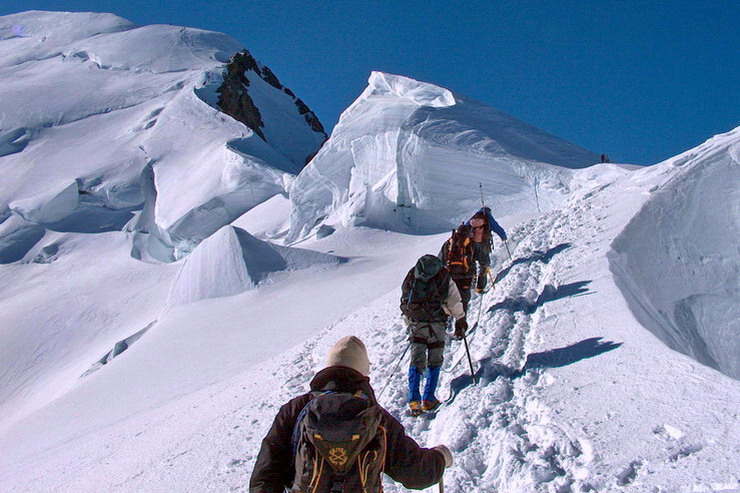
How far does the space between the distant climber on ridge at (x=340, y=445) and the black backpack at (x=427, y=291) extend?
105 inches

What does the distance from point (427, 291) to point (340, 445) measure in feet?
10.1

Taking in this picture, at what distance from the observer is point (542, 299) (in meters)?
7.14

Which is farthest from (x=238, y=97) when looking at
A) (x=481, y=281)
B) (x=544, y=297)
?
(x=544, y=297)

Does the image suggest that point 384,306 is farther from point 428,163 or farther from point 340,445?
point 428,163

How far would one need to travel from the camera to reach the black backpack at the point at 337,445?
2279 mm

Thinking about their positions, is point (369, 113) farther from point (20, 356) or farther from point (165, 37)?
point (165, 37)

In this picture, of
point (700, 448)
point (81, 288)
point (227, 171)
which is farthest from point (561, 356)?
point (227, 171)

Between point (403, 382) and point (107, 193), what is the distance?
109 ft

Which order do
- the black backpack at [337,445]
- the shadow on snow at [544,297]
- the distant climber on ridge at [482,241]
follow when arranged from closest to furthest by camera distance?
the black backpack at [337,445] < the shadow on snow at [544,297] < the distant climber on ridge at [482,241]

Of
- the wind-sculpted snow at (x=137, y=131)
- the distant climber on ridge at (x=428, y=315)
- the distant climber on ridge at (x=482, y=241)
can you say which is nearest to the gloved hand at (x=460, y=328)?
the distant climber on ridge at (x=428, y=315)

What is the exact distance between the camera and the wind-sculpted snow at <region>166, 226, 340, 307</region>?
15.4 metres

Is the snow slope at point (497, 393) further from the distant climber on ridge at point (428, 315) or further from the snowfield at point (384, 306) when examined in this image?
the distant climber on ridge at point (428, 315)

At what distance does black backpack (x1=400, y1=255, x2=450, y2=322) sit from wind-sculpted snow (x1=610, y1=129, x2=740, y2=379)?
2054 millimetres

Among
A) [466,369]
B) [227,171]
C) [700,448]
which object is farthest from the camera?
[227,171]
